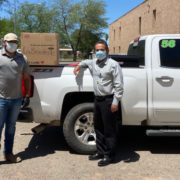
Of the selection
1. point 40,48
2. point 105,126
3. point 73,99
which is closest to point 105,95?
point 105,126

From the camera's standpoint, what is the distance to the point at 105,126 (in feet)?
13.7

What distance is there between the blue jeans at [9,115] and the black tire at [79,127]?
80 cm

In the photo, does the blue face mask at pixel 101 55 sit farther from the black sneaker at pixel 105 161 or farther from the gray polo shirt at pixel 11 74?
the black sneaker at pixel 105 161

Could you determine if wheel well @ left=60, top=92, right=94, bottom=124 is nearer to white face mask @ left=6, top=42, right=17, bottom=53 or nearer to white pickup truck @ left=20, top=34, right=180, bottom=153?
white pickup truck @ left=20, top=34, right=180, bottom=153

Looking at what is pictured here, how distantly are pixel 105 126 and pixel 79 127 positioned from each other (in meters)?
0.58

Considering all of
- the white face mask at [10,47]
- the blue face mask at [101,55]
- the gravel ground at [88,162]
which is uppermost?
the white face mask at [10,47]

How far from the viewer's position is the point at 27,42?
4352 millimetres

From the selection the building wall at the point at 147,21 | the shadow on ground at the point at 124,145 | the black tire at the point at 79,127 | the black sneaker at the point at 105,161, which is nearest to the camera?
the black sneaker at the point at 105,161

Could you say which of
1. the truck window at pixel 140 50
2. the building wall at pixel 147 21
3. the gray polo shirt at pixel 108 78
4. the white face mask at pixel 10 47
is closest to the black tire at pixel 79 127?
the gray polo shirt at pixel 108 78

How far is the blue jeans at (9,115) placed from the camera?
4031mm

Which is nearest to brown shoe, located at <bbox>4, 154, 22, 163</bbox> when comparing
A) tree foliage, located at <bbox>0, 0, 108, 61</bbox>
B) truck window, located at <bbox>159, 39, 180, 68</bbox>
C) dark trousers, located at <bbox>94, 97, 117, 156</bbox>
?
dark trousers, located at <bbox>94, 97, 117, 156</bbox>

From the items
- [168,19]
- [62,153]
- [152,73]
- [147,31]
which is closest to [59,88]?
[62,153]

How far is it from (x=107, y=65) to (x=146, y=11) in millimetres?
29858

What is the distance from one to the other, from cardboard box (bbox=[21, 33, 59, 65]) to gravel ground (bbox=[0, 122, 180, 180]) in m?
1.54
